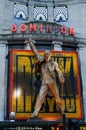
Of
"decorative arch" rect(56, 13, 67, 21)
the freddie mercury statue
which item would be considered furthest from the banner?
"decorative arch" rect(56, 13, 67, 21)

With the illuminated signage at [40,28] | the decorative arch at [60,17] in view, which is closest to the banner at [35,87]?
the illuminated signage at [40,28]

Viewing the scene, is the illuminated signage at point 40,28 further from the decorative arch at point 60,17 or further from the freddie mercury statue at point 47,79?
the freddie mercury statue at point 47,79

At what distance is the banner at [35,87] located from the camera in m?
22.8

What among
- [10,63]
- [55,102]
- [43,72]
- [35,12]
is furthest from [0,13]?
[55,102]

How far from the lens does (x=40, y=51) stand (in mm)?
24500

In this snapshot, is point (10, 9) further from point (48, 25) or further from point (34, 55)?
point (34, 55)

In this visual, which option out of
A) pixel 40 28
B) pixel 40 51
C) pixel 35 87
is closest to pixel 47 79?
pixel 35 87

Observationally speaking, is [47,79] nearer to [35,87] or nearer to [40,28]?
[35,87]

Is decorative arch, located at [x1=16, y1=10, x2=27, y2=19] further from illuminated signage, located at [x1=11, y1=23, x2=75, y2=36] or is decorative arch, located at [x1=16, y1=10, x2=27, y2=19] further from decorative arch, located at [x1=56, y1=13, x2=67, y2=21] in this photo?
decorative arch, located at [x1=56, y1=13, x2=67, y2=21]

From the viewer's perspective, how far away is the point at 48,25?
2558cm

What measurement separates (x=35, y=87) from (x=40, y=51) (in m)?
3.05

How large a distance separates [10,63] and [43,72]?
3.29 metres

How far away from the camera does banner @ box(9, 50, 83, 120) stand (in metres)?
22.8

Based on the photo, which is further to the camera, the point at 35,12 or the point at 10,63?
the point at 35,12
